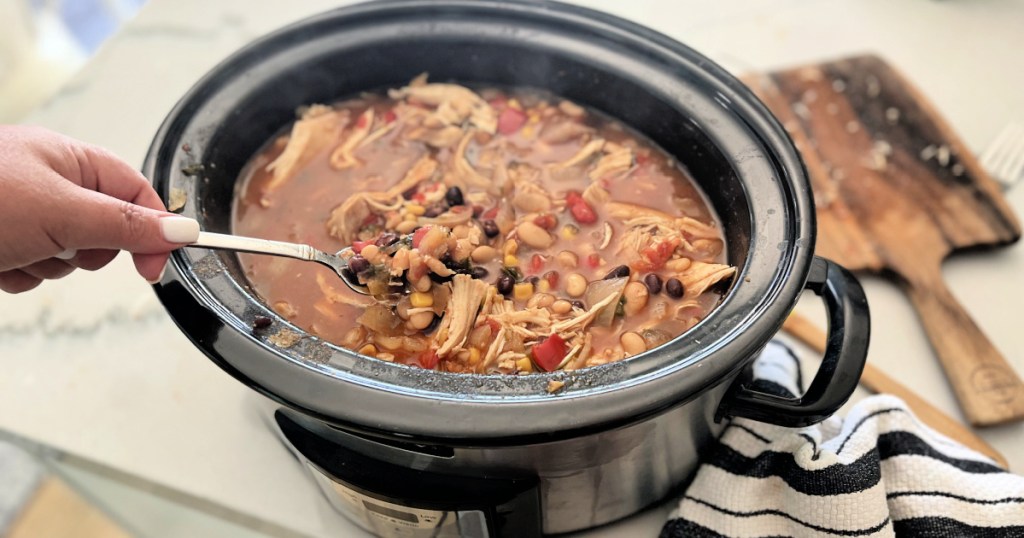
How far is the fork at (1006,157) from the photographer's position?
2.61 meters

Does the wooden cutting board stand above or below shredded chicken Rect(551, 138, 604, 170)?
above

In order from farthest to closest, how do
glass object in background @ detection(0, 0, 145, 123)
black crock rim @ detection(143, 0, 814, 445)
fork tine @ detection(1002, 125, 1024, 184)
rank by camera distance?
glass object in background @ detection(0, 0, 145, 123) < fork tine @ detection(1002, 125, 1024, 184) < black crock rim @ detection(143, 0, 814, 445)

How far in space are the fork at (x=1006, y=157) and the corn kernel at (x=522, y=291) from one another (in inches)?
71.6

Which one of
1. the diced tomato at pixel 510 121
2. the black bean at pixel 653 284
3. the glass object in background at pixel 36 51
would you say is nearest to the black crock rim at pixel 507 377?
the black bean at pixel 653 284

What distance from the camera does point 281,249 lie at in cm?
150

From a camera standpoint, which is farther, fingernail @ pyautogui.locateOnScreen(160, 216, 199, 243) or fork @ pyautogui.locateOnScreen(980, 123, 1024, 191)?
fork @ pyautogui.locateOnScreen(980, 123, 1024, 191)

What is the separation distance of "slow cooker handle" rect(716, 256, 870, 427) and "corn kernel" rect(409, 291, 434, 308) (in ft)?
1.96

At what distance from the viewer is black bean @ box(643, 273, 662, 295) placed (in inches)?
65.9

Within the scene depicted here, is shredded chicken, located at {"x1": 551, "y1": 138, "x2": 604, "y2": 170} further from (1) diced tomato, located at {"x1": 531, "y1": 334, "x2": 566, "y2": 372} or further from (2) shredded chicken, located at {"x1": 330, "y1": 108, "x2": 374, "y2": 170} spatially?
(1) diced tomato, located at {"x1": 531, "y1": 334, "x2": 566, "y2": 372}

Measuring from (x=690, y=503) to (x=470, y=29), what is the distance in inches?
50.7

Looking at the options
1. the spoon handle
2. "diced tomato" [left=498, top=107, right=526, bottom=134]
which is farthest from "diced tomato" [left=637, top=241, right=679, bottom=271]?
the spoon handle

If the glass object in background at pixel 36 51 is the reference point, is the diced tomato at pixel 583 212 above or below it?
above

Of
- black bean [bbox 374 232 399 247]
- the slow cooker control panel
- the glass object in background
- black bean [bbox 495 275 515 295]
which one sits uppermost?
black bean [bbox 495 275 515 295]

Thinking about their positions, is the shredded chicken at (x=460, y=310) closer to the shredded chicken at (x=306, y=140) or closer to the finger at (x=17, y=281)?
the shredded chicken at (x=306, y=140)
